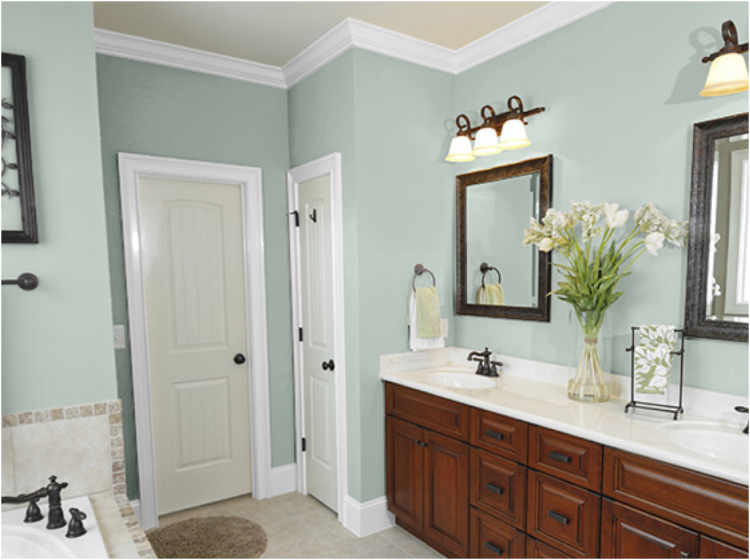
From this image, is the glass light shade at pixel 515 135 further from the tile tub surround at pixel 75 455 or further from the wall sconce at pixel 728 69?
the tile tub surround at pixel 75 455

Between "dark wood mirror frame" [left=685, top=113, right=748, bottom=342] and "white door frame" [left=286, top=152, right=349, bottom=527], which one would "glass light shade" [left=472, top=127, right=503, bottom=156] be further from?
"dark wood mirror frame" [left=685, top=113, right=748, bottom=342]

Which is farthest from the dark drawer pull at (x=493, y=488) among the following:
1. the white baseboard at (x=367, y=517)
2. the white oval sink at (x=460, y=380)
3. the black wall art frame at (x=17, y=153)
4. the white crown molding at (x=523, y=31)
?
the white crown molding at (x=523, y=31)

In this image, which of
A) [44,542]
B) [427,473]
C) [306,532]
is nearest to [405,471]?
[427,473]

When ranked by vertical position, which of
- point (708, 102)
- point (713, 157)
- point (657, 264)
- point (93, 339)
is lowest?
point (93, 339)

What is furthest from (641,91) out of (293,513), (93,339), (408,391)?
(293,513)

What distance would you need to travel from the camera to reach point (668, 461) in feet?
5.10

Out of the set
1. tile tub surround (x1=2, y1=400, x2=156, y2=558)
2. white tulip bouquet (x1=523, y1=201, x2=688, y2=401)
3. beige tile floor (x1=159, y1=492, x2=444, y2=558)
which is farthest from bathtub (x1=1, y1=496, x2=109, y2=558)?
white tulip bouquet (x1=523, y1=201, x2=688, y2=401)

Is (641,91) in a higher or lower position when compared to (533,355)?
higher

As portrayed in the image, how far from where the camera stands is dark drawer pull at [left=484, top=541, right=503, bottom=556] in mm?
2141

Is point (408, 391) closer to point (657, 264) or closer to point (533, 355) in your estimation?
point (533, 355)

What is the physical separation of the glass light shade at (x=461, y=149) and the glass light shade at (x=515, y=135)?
0.79 feet

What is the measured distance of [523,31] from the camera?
2.54 metres

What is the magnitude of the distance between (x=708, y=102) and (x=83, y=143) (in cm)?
233

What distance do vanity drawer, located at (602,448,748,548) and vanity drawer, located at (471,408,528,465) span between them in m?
0.36
